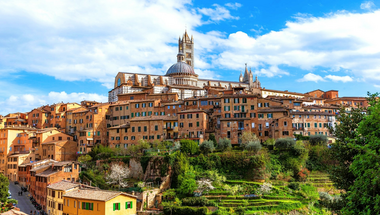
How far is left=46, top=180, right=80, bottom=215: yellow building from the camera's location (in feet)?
150

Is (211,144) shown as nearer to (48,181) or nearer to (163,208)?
(163,208)

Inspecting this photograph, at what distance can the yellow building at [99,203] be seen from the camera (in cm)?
3909

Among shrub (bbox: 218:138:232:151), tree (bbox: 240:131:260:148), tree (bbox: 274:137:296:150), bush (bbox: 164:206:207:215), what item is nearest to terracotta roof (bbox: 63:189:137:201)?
bush (bbox: 164:206:207:215)

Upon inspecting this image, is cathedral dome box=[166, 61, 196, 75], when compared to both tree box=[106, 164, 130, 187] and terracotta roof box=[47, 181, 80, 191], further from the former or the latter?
terracotta roof box=[47, 181, 80, 191]

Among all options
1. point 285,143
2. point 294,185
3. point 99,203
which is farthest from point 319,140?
point 99,203

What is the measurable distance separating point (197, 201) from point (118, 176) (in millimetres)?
14583

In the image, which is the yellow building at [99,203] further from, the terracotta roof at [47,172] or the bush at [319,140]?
the bush at [319,140]

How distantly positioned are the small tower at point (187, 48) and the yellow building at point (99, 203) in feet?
311

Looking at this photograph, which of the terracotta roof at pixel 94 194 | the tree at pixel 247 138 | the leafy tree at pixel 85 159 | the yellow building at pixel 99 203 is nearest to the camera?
the yellow building at pixel 99 203

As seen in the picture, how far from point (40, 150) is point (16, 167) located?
531 cm

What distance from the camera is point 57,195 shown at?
46625 mm

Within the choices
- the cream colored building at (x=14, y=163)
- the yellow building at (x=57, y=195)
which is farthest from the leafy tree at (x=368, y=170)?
the cream colored building at (x=14, y=163)

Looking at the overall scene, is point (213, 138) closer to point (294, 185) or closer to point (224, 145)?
point (224, 145)

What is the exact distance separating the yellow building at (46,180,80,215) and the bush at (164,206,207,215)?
1337cm
